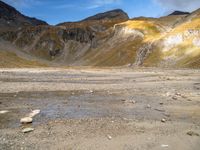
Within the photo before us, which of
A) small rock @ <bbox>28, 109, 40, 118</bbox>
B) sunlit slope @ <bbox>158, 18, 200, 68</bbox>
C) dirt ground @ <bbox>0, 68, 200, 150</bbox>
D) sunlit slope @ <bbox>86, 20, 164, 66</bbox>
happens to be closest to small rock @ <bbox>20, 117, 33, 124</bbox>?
dirt ground @ <bbox>0, 68, 200, 150</bbox>

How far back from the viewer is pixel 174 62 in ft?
419

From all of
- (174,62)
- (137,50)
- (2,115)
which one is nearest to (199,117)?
(2,115)

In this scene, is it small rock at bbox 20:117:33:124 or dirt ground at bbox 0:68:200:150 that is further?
small rock at bbox 20:117:33:124

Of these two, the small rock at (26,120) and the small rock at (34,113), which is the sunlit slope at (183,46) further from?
the small rock at (26,120)

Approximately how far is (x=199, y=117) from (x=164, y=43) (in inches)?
5088

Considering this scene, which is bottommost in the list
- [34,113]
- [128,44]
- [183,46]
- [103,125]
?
[34,113]

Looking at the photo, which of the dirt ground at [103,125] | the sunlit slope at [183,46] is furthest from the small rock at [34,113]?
the sunlit slope at [183,46]

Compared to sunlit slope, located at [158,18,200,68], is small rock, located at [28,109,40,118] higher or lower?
lower

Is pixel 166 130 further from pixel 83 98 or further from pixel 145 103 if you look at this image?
pixel 83 98

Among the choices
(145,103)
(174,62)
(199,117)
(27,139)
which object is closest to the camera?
(27,139)

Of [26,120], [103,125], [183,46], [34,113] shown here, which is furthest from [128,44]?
[103,125]

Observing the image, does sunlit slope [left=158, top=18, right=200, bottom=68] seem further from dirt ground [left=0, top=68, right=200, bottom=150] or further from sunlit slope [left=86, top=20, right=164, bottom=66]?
dirt ground [left=0, top=68, right=200, bottom=150]

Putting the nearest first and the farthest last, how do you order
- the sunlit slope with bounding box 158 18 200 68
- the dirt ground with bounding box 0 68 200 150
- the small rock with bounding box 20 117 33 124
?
the dirt ground with bounding box 0 68 200 150, the small rock with bounding box 20 117 33 124, the sunlit slope with bounding box 158 18 200 68

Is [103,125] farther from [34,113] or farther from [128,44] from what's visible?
[128,44]
